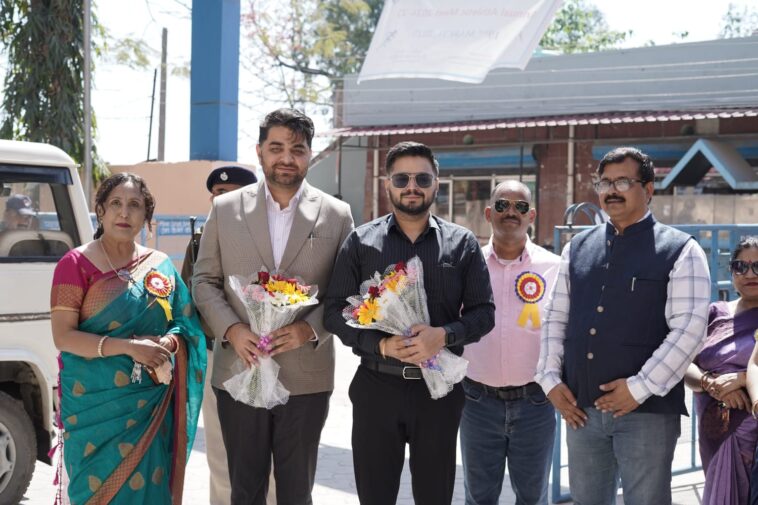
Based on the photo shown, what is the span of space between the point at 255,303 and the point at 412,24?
440 inches

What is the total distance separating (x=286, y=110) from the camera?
382cm

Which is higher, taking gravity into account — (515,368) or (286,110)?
(286,110)

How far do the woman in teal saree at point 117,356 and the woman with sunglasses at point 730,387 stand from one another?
86.2 inches

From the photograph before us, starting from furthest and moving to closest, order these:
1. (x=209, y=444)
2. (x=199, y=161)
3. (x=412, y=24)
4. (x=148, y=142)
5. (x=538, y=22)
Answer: (x=148, y=142) → (x=412, y=24) → (x=538, y=22) → (x=199, y=161) → (x=209, y=444)

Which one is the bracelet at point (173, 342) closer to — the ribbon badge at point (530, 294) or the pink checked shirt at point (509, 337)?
the pink checked shirt at point (509, 337)

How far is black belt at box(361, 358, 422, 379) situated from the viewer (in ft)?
11.7

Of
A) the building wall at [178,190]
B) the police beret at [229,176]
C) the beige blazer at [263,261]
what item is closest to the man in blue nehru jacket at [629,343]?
the beige blazer at [263,261]

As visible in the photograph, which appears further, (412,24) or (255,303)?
(412,24)

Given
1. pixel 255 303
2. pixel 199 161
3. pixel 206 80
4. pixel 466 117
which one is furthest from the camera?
pixel 466 117

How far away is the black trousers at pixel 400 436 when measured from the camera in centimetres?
359

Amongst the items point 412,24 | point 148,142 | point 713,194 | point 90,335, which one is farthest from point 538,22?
point 148,142

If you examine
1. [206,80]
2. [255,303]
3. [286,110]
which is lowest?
[255,303]

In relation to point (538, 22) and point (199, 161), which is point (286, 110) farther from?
point (538, 22)

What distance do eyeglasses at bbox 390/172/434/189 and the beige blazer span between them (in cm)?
43
